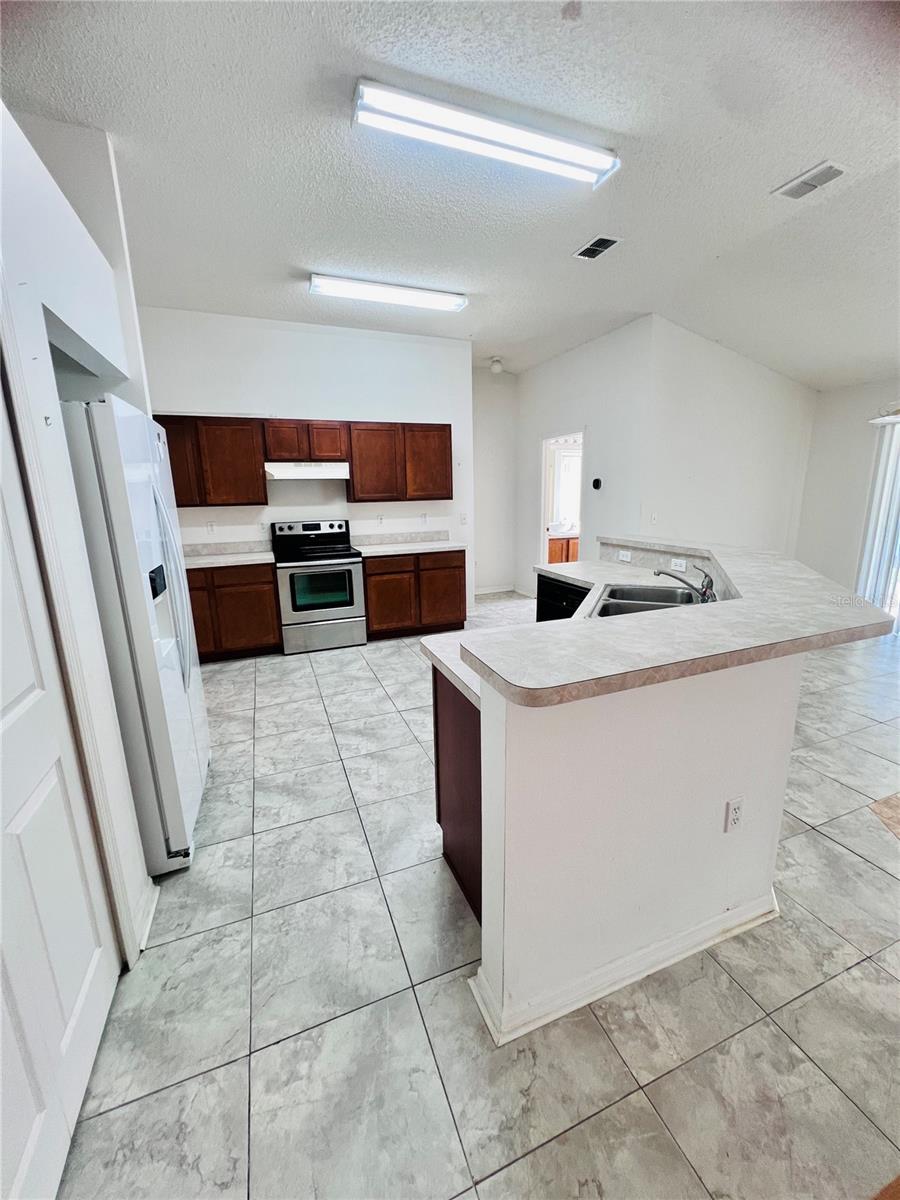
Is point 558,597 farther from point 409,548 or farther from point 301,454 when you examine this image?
point 301,454

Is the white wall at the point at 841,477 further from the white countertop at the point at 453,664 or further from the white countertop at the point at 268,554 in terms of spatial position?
the white countertop at the point at 453,664

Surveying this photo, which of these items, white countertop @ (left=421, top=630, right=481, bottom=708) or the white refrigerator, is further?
the white refrigerator

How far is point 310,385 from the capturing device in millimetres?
4418

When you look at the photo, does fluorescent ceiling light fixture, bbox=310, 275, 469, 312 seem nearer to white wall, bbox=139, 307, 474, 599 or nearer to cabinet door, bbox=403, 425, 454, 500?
white wall, bbox=139, 307, 474, 599

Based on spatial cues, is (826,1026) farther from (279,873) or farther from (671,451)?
(671,451)

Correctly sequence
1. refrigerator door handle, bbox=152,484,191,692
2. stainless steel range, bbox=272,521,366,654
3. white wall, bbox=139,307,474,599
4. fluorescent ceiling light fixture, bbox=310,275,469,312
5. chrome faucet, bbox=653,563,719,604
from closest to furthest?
refrigerator door handle, bbox=152,484,191,692
chrome faucet, bbox=653,563,719,604
fluorescent ceiling light fixture, bbox=310,275,469,312
white wall, bbox=139,307,474,599
stainless steel range, bbox=272,521,366,654

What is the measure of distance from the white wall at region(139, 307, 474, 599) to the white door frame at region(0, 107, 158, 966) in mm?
2635

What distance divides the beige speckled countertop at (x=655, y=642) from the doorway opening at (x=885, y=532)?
4.27 m

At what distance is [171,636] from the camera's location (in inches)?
76.0


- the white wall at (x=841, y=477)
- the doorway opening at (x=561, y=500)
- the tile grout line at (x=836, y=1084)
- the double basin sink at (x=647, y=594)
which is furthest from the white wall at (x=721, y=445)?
the tile grout line at (x=836, y=1084)

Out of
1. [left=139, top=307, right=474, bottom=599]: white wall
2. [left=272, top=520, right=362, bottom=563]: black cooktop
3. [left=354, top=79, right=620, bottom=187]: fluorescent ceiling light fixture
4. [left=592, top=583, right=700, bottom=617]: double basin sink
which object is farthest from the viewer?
[left=272, top=520, right=362, bottom=563]: black cooktop

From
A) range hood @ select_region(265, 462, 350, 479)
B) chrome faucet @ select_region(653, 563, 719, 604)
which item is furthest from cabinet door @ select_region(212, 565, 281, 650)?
chrome faucet @ select_region(653, 563, 719, 604)

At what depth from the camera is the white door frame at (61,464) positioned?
1138 millimetres

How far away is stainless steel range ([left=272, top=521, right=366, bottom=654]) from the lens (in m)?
4.11
